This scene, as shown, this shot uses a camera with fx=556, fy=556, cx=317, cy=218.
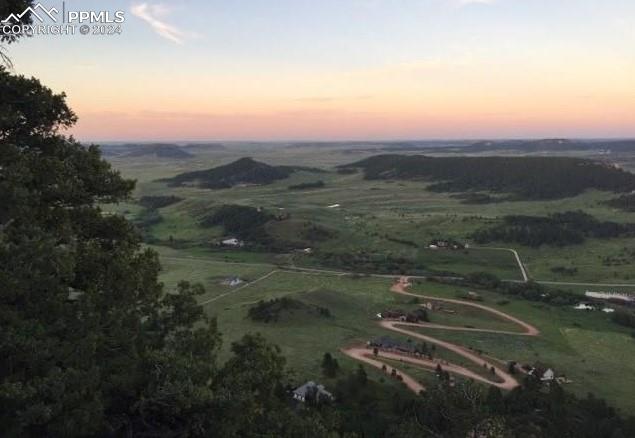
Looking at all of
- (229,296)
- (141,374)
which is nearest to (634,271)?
(229,296)

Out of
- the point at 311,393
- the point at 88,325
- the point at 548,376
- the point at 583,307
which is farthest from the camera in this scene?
the point at 583,307

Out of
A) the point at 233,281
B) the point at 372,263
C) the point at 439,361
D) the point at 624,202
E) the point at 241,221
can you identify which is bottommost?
the point at 372,263

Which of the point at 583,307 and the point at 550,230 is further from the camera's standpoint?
the point at 550,230

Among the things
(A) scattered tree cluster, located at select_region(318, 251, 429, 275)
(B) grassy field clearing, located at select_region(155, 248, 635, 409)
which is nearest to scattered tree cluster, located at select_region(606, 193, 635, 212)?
(A) scattered tree cluster, located at select_region(318, 251, 429, 275)

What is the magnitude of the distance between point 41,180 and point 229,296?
81.4 meters

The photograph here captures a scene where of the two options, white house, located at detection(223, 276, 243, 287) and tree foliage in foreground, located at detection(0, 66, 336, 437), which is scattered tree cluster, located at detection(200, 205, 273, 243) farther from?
tree foliage in foreground, located at detection(0, 66, 336, 437)

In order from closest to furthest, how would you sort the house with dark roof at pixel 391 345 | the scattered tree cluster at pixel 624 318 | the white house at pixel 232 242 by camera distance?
1. the house with dark roof at pixel 391 345
2. the scattered tree cluster at pixel 624 318
3. the white house at pixel 232 242

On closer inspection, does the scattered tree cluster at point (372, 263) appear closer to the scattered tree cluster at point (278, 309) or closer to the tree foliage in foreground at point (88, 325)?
the scattered tree cluster at point (278, 309)

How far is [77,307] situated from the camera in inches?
596

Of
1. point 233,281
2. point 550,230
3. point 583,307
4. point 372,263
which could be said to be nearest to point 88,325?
point 233,281

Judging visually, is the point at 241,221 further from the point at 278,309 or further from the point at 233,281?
the point at 278,309

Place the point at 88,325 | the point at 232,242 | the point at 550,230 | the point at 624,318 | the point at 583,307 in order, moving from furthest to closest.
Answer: the point at 232,242
the point at 550,230
the point at 583,307
the point at 624,318
the point at 88,325

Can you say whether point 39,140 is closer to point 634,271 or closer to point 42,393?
point 42,393

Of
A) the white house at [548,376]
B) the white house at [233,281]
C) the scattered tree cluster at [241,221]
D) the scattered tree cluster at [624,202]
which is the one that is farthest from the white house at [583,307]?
the scattered tree cluster at [624,202]
